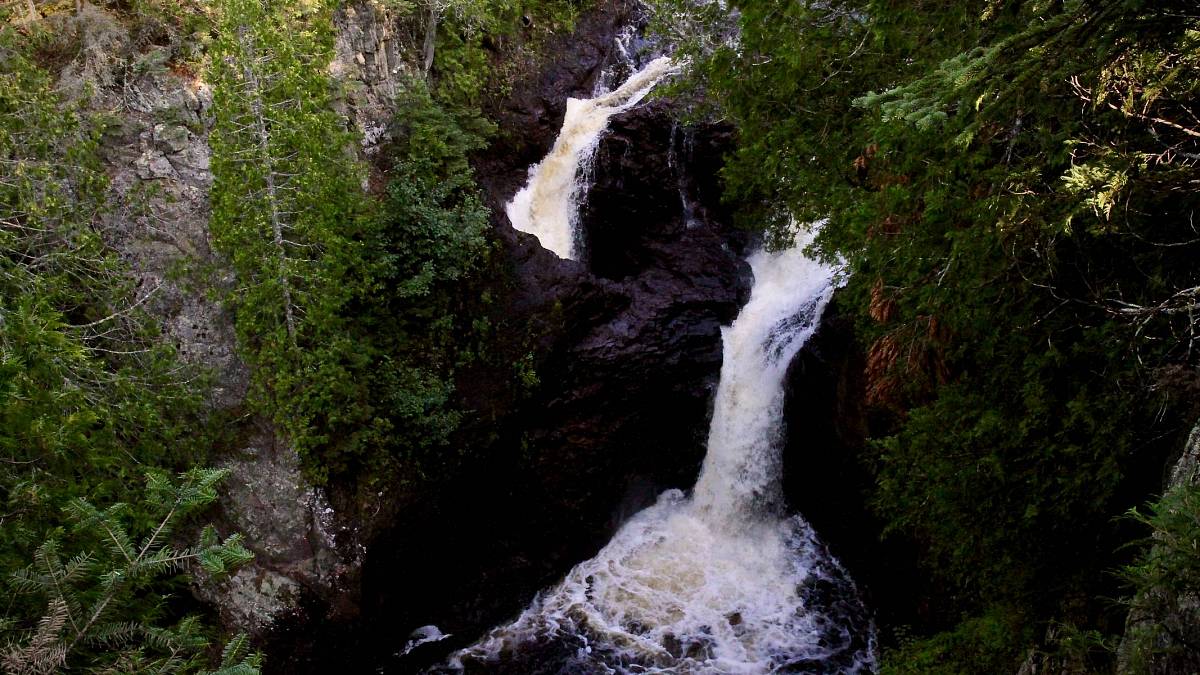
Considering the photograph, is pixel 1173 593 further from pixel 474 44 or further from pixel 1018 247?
pixel 474 44

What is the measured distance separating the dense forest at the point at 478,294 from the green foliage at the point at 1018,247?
0.09ft

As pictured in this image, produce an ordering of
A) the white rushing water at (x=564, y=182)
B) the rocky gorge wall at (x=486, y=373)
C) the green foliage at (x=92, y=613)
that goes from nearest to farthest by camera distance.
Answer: the green foliage at (x=92, y=613) → the rocky gorge wall at (x=486, y=373) → the white rushing water at (x=564, y=182)

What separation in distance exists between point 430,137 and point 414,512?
5.85 metres

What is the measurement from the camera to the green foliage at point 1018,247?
10.5 ft

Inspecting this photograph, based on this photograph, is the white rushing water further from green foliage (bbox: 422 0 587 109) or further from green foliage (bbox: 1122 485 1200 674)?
green foliage (bbox: 1122 485 1200 674)

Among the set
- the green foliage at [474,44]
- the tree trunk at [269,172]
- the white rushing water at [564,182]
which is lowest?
the tree trunk at [269,172]

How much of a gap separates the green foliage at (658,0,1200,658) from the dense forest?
28mm

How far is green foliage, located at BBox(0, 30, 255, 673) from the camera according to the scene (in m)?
3.31

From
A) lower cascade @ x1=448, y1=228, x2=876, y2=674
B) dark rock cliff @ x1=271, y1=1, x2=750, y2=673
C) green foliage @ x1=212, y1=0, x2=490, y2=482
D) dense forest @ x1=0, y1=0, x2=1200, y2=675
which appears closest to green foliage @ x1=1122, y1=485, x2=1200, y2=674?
dense forest @ x1=0, y1=0, x2=1200, y2=675

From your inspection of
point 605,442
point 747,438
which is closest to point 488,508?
point 605,442

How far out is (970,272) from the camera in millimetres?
4242

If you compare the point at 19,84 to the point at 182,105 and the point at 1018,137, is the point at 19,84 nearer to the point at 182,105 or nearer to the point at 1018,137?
the point at 182,105

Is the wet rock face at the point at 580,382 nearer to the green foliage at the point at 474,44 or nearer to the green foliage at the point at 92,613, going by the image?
the green foliage at the point at 474,44

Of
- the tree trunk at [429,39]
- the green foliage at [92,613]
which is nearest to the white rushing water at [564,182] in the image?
the tree trunk at [429,39]
